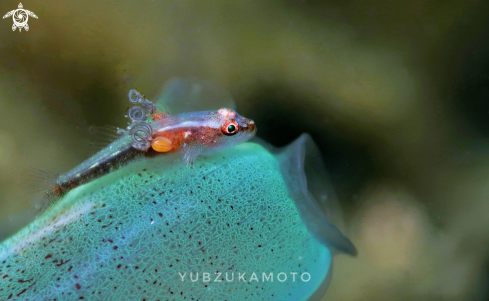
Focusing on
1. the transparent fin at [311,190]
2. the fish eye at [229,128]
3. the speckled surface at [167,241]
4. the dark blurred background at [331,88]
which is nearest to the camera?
the speckled surface at [167,241]

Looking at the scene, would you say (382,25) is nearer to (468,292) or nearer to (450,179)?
(450,179)

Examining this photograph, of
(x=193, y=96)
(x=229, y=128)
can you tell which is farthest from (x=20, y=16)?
(x=229, y=128)

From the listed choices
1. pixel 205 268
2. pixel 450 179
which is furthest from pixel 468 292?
pixel 205 268

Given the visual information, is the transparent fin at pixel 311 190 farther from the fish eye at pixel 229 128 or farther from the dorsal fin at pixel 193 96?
the dorsal fin at pixel 193 96

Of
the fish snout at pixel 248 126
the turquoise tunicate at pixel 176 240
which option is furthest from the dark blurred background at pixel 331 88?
the turquoise tunicate at pixel 176 240

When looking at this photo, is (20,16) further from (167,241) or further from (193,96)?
(167,241)

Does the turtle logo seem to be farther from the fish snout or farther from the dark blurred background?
the fish snout
